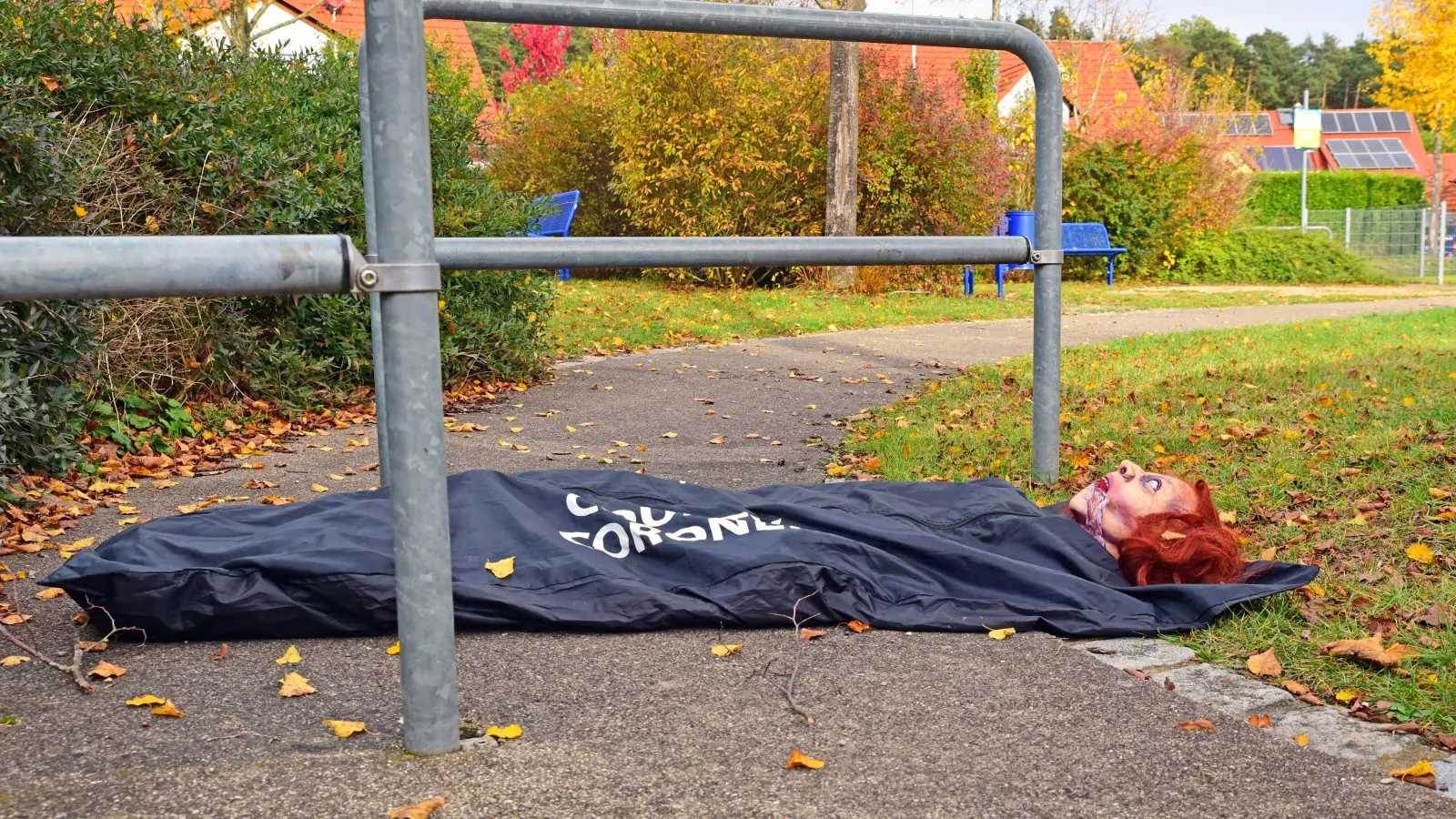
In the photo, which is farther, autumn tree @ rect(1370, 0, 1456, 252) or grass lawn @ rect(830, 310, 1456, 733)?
autumn tree @ rect(1370, 0, 1456, 252)

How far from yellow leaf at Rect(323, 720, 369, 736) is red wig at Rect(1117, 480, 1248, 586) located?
67.0 inches

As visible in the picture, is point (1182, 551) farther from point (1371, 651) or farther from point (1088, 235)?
point (1088, 235)

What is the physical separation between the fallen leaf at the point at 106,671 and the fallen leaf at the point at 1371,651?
2264mm

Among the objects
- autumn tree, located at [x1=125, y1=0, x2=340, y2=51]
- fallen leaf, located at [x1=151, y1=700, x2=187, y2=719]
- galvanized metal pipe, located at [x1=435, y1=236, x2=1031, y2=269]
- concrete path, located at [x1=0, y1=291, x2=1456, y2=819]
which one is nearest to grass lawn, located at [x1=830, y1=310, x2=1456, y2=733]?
concrete path, located at [x1=0, y1=291, x2=1456, y2=819]

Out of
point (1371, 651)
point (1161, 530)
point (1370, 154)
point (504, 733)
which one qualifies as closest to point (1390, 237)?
point (1161, 530)

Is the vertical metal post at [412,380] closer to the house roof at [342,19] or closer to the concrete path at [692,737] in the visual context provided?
the concrete path at [692,737]

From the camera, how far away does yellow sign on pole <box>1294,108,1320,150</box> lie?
70.1 ft

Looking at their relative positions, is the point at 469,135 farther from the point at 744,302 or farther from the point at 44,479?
Result: the point at 744,302

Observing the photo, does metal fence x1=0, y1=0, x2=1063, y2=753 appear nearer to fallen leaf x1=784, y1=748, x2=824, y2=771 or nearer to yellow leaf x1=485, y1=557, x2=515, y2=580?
fallen leaf x1=784, y1=748, x2=824, y2=771

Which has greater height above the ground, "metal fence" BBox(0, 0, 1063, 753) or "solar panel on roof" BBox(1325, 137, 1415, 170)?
"solar panel on roof" BBox(1325, 137, 1415, 170)

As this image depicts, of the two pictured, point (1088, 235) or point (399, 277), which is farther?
point (1088, 235)

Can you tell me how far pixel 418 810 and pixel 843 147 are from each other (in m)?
11.2

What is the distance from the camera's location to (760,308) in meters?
10.3

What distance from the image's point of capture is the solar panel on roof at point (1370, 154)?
1806 inches
